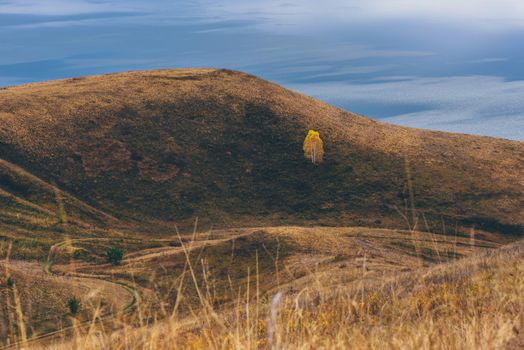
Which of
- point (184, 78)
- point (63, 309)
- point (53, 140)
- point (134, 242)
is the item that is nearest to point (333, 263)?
point (63, 309)

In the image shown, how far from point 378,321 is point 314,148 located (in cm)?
9202

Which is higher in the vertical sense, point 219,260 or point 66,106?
point 66,106

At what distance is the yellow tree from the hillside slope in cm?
101

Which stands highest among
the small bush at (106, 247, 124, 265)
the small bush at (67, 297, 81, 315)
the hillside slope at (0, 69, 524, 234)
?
the hillside slope at (0, 69, 524, 234)

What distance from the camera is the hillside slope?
89125 millimetres

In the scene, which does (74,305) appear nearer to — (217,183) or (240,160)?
(217,183)

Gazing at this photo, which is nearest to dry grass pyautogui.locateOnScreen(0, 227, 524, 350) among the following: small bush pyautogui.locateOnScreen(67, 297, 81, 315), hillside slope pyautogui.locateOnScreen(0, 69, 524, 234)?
small bush pyautogui.locateOnScreen(67, 297, 81, 315)

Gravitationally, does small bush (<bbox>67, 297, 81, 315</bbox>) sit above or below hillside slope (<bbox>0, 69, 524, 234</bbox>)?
below

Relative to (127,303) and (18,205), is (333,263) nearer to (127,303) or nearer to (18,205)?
(127,303)

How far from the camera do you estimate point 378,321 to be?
9.20m

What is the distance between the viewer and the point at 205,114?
359ft

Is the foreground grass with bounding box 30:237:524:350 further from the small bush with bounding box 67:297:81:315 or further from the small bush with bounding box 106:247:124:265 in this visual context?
the small bush with bounding box 106:247:124:265

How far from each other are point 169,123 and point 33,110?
745 inches

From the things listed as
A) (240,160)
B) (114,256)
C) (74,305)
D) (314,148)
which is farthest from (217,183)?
(74,305)
